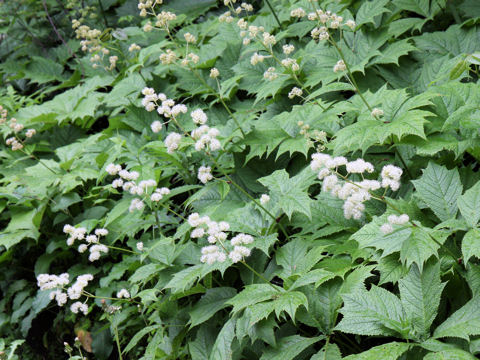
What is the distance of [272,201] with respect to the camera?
98.5 inches

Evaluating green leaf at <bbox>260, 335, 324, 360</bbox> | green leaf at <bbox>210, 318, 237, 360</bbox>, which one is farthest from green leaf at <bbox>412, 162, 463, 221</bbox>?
green leaf at <bbox>210, 318, 237, 360</bbox>

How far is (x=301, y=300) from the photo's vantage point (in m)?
1.91

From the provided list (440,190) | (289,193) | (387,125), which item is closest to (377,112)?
(387,125)

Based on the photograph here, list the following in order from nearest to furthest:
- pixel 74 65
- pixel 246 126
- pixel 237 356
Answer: pixel 237 356, pixel 246 126, pixel 74 65

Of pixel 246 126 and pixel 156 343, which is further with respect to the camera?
pixel 246 126

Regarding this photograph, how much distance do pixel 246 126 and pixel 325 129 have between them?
2.02 ft

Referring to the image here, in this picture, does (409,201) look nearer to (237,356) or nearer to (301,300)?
(301,300)

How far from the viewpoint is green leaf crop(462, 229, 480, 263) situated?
65.2 inches

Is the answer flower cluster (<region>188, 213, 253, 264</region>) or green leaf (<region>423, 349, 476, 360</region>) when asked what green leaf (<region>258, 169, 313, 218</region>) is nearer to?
flower cluster (<region>188, 213, 253, 264</region>)

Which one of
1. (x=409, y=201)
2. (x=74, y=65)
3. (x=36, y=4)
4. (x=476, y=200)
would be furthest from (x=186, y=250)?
(x=36, y=4)

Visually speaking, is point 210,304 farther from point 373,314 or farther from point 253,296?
point 373,314

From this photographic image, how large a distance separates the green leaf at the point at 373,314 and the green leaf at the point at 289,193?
0.46 metres

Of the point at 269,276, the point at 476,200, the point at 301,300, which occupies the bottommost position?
the point at 269,276

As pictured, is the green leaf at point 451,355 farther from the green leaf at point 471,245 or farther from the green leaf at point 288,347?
the green leaf at point 288,347
